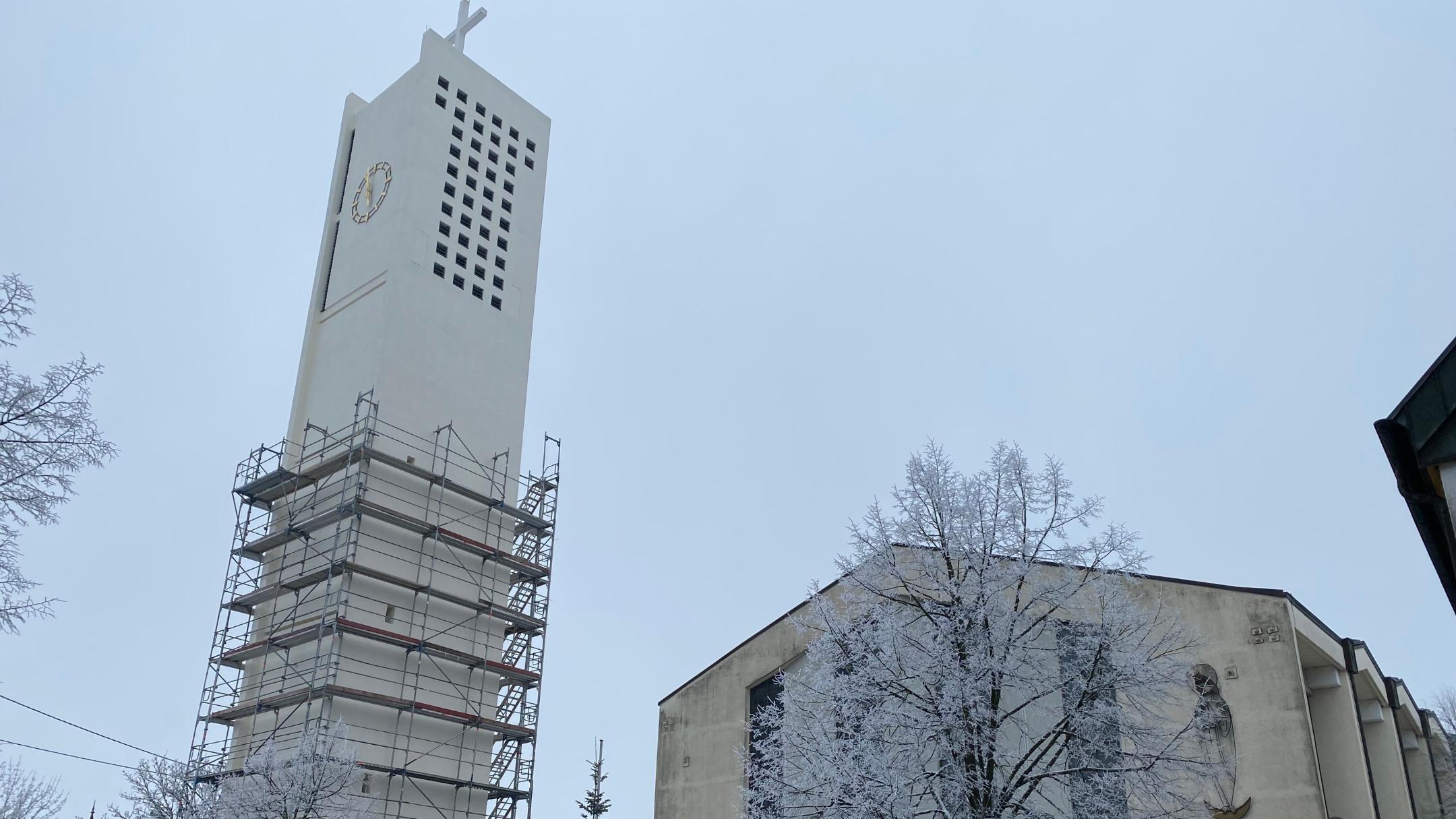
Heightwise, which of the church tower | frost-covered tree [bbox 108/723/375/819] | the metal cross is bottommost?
frost-covered tree [bbox 108/723/375/819]

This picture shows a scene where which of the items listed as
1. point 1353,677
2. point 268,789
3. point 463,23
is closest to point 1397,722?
point 1353,677

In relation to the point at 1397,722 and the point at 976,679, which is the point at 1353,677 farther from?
the point at 976,679

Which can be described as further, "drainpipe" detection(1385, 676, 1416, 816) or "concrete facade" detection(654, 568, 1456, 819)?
"drainpipe" detection(1385, 676, 1416, 816)

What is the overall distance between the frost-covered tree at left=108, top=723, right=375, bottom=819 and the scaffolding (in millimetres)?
2905

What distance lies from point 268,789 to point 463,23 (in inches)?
1524

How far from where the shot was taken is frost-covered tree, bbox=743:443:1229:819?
16969 mm

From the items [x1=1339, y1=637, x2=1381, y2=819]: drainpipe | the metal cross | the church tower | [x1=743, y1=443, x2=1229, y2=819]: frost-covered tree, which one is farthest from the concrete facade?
the metal cross

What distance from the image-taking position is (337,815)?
31.7m

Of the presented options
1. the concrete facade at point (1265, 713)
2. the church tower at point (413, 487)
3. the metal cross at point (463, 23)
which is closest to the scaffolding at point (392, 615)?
the church tower at point (413, 487)

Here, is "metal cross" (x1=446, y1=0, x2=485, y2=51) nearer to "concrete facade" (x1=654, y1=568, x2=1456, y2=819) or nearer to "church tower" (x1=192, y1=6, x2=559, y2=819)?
"church tower" (x1=192, y1=6, x2=559, y2=819)

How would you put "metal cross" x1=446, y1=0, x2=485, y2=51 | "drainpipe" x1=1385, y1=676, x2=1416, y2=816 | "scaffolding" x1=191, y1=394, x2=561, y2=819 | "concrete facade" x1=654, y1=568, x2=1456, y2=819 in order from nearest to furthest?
"concrete facade" x1=654, y1=568, x2=1456, y2=819, "drainpipe" x1=1385, y1=676, x2=1416, y2=816, "scaffolding" x1=191, y1=394, x2=561, y2=819, "metal cross" x1=446, y1=0, x2=485, y2=51

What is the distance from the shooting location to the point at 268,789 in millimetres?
31438

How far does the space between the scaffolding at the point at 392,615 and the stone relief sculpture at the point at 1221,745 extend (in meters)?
24.8

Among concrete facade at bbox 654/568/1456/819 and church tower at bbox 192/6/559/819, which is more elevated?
church tower at bbox 192/6/559/819
